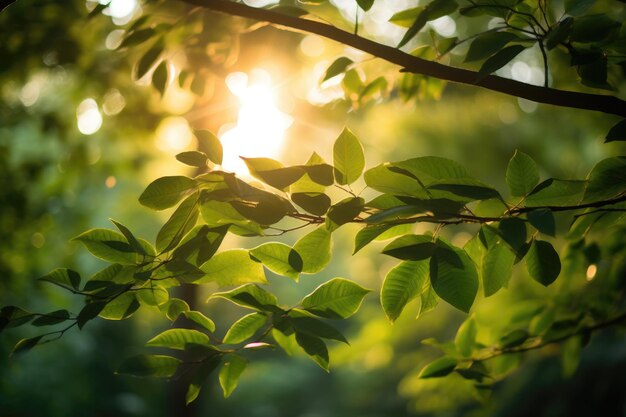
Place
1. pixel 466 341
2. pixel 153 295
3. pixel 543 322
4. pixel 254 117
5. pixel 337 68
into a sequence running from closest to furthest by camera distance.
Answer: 1. pixel 153 295
2. pixel 337 68
3. pixel 466 341
4. pixel 543 322
5. pixel 254 117

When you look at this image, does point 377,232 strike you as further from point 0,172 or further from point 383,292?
point 0,172

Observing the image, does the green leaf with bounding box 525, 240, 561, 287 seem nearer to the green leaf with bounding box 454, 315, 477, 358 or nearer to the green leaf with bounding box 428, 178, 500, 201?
the green leaf with bounding box 428, 178, 500, 201

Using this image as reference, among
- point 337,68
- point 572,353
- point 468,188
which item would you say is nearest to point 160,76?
point 337,68

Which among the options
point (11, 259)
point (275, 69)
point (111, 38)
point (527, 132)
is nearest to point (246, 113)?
point (275, 69)

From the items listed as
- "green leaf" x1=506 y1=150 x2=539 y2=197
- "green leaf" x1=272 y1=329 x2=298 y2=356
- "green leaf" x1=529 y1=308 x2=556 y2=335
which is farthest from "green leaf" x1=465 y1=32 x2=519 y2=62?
"green leaf" x1=529 y1=308 x2=556 y2=335

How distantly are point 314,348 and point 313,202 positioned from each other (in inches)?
7.2

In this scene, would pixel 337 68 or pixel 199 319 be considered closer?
pixel 199 319

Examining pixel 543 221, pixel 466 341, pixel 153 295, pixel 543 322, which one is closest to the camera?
pixel 543 221

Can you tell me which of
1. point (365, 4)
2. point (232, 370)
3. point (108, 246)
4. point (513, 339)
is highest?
point (365, 4)

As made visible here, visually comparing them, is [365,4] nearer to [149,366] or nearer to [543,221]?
[543,221]

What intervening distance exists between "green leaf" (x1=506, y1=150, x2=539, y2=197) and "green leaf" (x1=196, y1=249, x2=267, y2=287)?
0.35 metres

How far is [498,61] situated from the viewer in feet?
2.18

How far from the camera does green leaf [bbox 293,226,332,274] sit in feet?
2.27

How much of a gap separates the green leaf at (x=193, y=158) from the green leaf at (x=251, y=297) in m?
0.16
